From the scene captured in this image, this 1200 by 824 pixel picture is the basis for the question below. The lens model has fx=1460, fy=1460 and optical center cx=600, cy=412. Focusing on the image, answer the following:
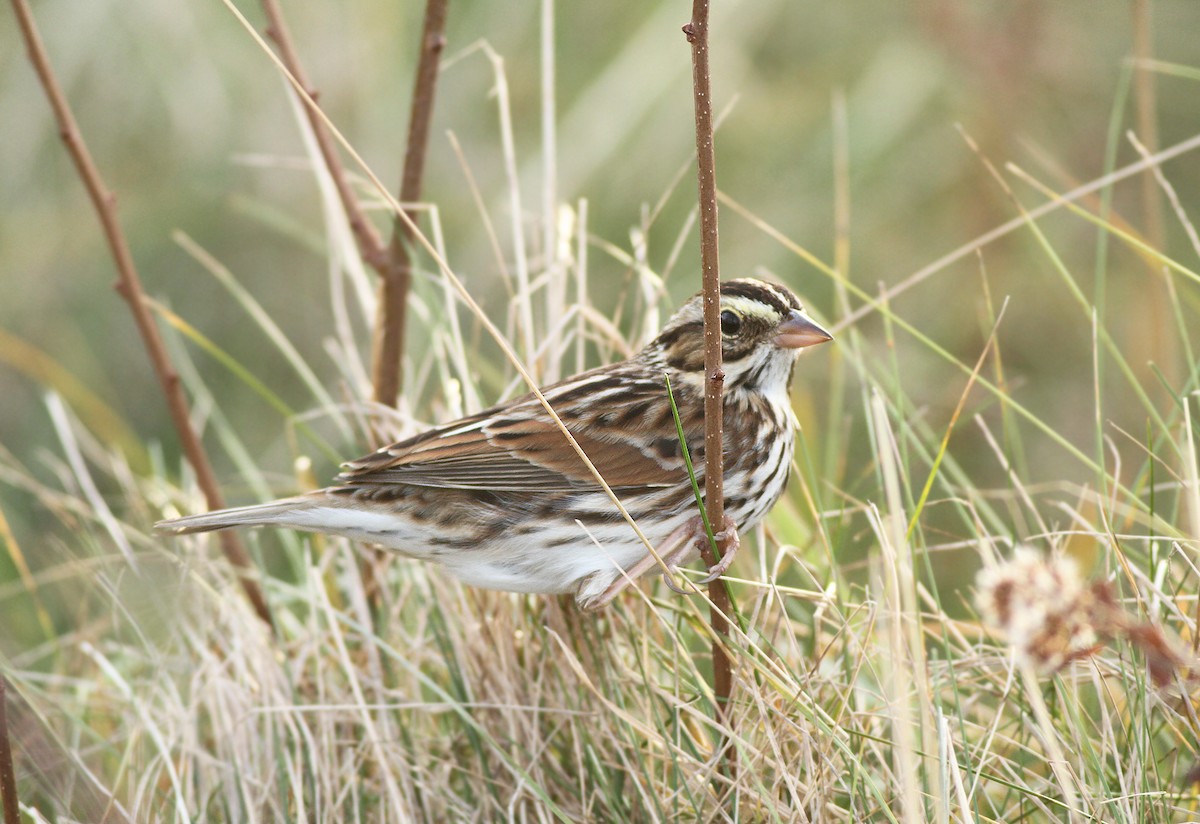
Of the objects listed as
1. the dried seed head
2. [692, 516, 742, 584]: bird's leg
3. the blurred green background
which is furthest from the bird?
the blurred green background

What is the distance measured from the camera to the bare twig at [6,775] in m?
2.64

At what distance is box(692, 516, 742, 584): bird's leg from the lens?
2797 millimetres

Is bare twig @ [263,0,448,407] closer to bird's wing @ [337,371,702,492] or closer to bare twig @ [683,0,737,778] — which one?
bird's wing @ [337,371,702,492]

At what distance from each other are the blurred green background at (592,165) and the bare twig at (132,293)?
1.95 metres

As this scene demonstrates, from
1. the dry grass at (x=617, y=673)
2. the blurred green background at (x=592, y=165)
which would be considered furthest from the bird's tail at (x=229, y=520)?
the blurred green background at (x=592, y=165)

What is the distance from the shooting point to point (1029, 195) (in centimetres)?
616

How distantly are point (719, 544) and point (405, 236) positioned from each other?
128cm

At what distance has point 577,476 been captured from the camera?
3.32 meters

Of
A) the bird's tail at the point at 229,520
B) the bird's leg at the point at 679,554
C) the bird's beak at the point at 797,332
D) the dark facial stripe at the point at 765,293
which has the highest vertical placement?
the dark facial stripe at the point at 765,293

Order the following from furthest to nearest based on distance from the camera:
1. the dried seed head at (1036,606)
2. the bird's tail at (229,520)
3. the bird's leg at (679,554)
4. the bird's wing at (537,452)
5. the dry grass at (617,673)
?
the bird's wing at (537,452)
the bird's tail at (229,520)
the bird's leg at (679,554)
the dry grass at (617,673)
the dried seed head at (1036,606)

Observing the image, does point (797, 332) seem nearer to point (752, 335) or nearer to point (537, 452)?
point (752, 335)

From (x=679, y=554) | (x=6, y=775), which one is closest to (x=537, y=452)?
(x=679, y=554)

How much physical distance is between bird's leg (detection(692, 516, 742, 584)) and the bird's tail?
2.98 ft

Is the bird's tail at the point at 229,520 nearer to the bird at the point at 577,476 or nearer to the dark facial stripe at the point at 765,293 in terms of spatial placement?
the bird at the point at 577,476
